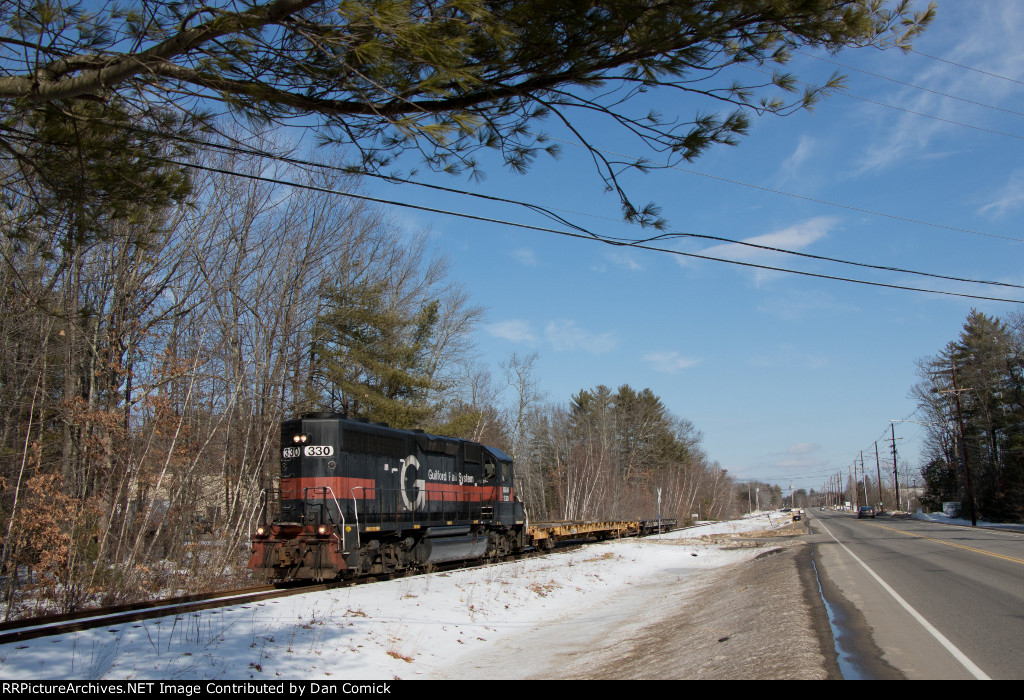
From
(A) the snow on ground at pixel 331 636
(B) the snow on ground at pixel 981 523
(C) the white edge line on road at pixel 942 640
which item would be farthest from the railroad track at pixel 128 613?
(B) the snow on ground at pixel 981 523

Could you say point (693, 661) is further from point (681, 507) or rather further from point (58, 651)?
point (681, 507)

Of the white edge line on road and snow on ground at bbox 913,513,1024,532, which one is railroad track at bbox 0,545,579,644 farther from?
snow on ground at bbox 913,513,1024,532

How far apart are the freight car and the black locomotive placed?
2 centimetres

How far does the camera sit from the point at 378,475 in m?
16.0

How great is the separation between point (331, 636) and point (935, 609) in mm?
9057

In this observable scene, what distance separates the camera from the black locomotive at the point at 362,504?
13.9 m

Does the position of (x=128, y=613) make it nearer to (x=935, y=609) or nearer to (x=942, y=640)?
(x=942, y=640)

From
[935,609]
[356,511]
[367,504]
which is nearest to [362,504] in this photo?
[367,504]

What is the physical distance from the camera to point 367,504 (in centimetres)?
1545

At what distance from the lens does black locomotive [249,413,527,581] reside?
1388 cm

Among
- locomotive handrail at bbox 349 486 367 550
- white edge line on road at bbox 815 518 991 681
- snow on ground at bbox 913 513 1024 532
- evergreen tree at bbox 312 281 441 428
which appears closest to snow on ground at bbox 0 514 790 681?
locomotive handrail at bbox 349 486 367 550

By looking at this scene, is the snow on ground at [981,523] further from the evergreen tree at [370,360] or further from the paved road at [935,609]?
the evergreen tree at [370,360]

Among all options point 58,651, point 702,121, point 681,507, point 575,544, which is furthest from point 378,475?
point 681,507

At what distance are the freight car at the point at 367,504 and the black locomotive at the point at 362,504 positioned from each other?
0.02m
